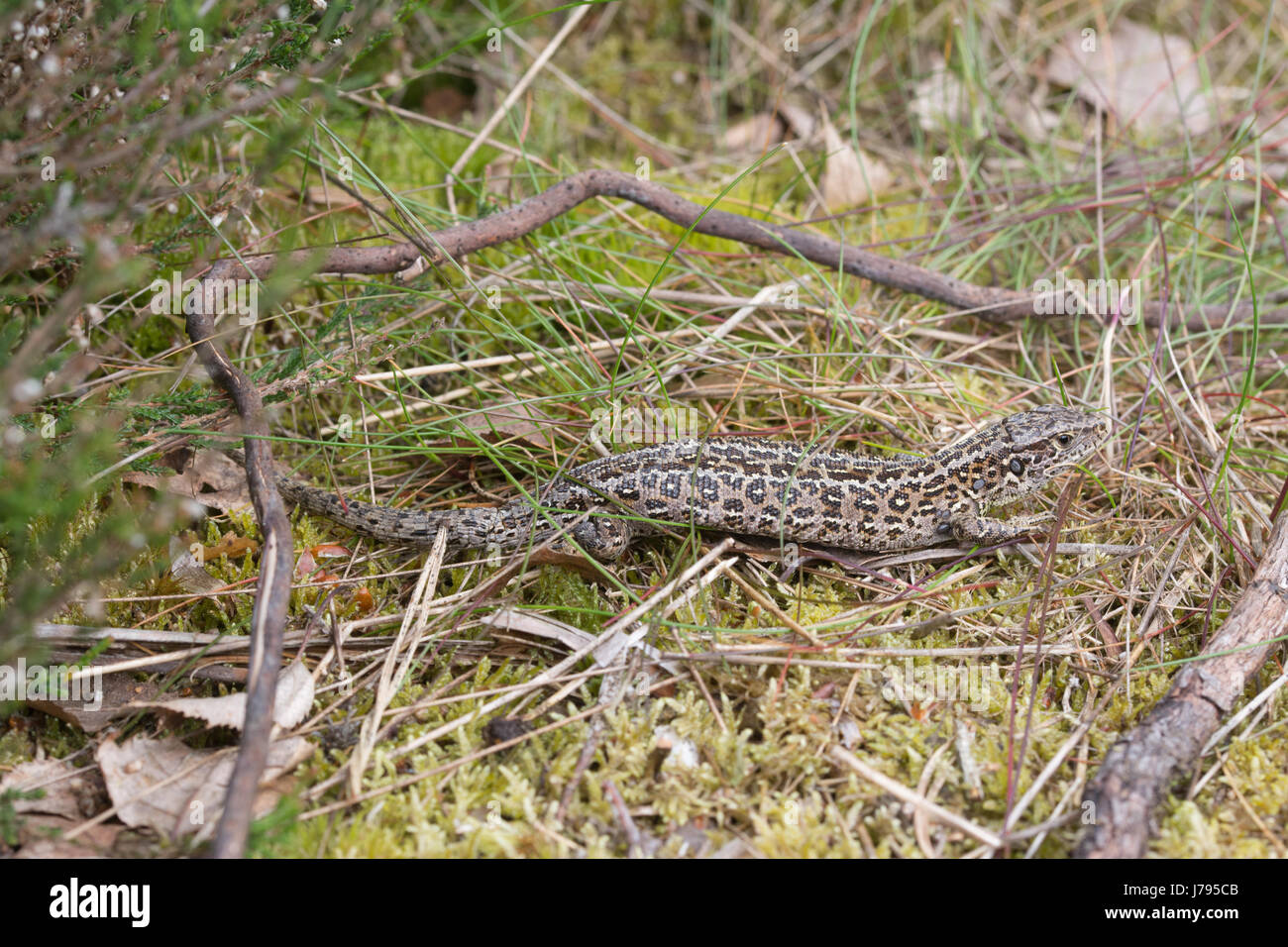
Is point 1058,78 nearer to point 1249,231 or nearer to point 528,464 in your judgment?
point 1249,231

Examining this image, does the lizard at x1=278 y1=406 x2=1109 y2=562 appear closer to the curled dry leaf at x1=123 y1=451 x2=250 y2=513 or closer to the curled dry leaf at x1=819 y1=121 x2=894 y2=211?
the curled dry leaf at x1=123 y1=451 x2=250 y2=513

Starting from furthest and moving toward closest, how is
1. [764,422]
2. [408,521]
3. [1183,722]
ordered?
[764,422] → [408,521] → [1183,722]

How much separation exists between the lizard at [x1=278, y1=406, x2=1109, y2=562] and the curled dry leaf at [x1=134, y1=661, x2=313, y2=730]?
3.23 ft

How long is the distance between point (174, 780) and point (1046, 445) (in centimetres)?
450

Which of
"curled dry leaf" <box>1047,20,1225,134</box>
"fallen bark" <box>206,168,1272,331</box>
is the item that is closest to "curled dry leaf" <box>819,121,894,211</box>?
"fallen bark" <box>206,168,1272,331</box>

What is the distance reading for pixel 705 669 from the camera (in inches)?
162

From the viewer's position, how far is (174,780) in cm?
361

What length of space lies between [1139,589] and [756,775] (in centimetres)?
225

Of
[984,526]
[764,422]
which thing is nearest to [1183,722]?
[984,526]

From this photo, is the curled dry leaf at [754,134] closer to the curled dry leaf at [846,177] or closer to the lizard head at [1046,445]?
the curled dry leaf at [846,177]

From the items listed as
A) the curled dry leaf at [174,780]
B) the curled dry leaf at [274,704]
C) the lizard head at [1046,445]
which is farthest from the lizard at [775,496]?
the curled dry leaf at [174,780]

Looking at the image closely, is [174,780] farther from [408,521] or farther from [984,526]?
[984,526]

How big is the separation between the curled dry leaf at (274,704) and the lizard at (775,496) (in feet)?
3.23

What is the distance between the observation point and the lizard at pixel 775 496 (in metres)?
4.73
